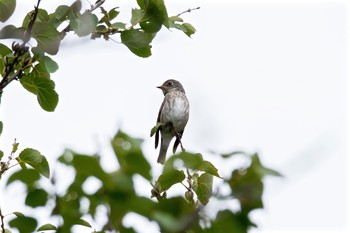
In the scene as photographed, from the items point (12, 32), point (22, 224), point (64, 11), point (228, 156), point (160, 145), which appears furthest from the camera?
point (160, 145)

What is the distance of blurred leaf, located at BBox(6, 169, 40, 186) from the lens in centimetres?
183

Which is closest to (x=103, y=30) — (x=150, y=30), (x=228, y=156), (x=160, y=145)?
(x=150, y=30)

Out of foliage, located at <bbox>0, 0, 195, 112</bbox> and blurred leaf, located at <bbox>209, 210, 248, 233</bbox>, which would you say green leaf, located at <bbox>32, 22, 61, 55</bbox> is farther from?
blurred leaf, located at <bbox>209, 210, 248, 233</bbox>

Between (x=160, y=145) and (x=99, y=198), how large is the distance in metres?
9.87

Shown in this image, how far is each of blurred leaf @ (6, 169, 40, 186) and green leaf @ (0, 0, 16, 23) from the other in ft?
6.26

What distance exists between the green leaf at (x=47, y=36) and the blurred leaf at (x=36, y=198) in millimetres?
1743

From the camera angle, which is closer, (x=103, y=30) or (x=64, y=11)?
(x=64, y=11)

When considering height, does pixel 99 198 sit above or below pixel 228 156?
below

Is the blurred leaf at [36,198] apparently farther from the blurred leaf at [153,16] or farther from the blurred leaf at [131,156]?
the blurred leaf at [153,16]

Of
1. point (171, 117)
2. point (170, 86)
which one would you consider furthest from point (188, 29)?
point (170, 86)

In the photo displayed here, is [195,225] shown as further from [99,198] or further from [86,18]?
[86,18]

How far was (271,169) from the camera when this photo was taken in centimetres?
135

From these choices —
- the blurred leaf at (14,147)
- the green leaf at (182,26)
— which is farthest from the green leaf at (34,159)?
the green leaf at (182,26)

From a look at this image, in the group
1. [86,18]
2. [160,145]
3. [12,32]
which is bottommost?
[12,32]
